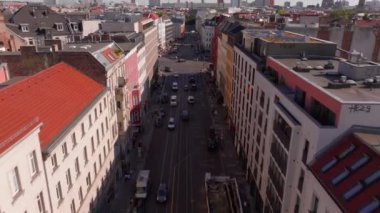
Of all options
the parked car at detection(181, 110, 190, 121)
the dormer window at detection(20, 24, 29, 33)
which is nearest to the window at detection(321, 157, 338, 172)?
the parked car at detection(181, 110, 190, 121)

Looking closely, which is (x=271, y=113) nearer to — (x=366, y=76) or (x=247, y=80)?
(x=366, y=76)

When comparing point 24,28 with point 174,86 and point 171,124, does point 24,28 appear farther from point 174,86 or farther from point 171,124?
point 171,124

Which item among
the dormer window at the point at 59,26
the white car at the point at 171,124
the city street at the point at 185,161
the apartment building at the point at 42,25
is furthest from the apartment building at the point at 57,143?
the dormer window at the point at 59,26

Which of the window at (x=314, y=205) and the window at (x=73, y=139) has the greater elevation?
the window at (x=73, y=139)

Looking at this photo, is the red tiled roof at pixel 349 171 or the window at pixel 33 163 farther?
the window at pixel 33 163

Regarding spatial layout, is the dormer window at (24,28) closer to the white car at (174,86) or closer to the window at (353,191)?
the white car at (174,86)

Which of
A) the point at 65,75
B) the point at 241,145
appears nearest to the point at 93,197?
the point at 65,75
